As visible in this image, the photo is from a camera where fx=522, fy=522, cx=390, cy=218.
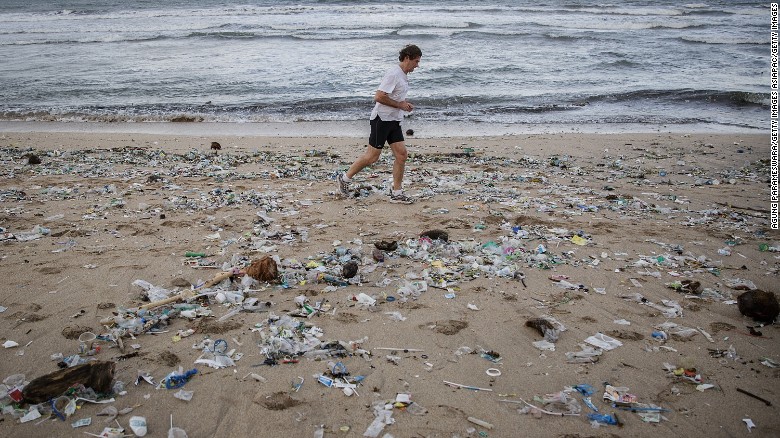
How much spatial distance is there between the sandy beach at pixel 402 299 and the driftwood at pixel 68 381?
103 mm

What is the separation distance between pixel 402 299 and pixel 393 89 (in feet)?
9.02

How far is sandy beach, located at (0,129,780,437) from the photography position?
2809 millimetres

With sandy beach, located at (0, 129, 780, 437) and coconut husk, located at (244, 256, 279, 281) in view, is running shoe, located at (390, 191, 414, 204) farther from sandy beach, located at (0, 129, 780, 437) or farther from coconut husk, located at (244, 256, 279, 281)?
coconut husk, located at (244, 256, 279, 281)

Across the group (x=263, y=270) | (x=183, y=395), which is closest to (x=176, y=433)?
(x=183, y=395)

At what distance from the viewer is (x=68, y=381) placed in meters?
2.80

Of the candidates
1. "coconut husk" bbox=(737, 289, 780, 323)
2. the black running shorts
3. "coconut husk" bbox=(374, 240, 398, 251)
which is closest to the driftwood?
"coconut husk" bbox=(374, 240, 398, 251)

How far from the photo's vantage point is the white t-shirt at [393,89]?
5793 millimetres

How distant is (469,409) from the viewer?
281 centimetres

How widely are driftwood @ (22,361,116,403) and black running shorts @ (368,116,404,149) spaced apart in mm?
4046

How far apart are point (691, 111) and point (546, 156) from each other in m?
6.32

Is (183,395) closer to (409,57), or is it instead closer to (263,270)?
(263,270)

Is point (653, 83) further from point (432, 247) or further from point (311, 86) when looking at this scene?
point (432, 247)

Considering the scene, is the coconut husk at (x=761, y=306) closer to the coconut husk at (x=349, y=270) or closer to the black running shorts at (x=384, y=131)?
the coconut husk at (x=349, y=270)

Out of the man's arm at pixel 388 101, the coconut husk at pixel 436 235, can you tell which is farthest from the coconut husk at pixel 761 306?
the man's arm at pixel 388 101
